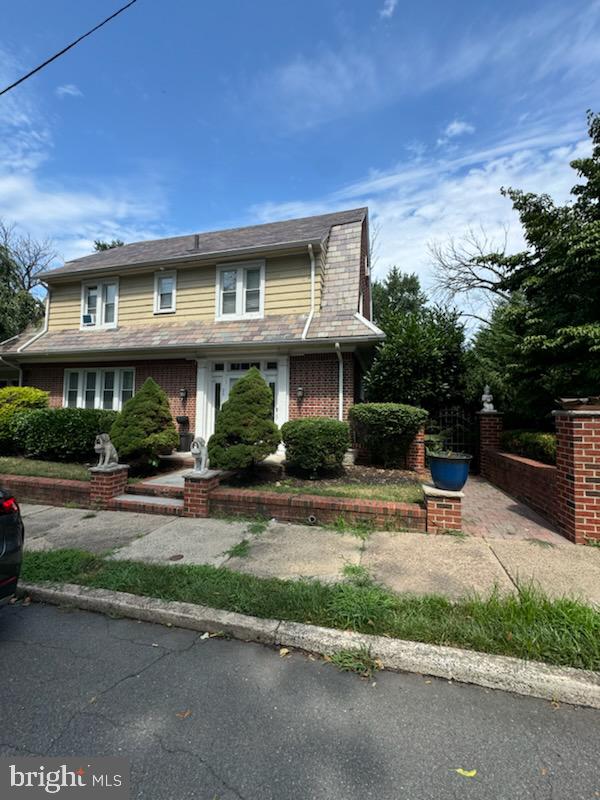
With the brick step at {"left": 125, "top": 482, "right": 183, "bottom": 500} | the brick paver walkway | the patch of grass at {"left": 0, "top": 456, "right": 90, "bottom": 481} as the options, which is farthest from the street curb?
the patch of grass at {"left": 0, "top": 456, "right": 90, "bottom": 481}

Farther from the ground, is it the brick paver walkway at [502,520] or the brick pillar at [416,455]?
the brick pillar at [416,455]

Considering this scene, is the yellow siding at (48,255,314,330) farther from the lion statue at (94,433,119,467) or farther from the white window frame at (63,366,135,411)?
the lion statue at (94,433,119,467)

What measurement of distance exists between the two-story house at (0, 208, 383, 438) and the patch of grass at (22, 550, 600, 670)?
6.09 metres

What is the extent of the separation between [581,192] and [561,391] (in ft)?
13.4

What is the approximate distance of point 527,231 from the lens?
802cm

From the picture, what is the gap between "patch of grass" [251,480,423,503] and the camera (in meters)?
5.95

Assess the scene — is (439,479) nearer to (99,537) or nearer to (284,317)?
(99,537)

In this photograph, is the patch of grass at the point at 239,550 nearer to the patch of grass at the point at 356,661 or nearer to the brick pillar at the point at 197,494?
the brick pillar at the point at 197,494

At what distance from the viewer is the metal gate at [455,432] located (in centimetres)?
941

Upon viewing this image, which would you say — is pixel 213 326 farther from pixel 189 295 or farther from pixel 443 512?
pixel 443 512

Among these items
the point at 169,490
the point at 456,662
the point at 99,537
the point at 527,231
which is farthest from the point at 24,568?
the point at 527,231

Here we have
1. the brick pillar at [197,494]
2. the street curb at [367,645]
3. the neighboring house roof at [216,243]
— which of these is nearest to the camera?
the street curb at [367,645]

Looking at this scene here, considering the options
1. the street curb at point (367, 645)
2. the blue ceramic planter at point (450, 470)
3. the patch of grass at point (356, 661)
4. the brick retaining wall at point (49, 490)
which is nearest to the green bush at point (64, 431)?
the brick retaining wall at point (49, 490)

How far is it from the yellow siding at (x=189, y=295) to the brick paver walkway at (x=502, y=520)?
626 centimetres
